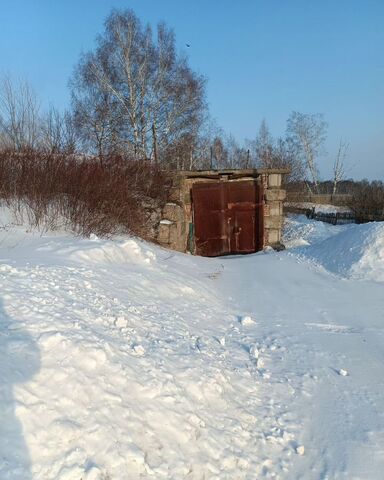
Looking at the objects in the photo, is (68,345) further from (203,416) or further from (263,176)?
(263,176)

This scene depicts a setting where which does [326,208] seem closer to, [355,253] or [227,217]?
[227,217]

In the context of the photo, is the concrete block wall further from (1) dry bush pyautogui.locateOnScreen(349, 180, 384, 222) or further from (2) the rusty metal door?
(1) dry bush pyautogui.locateOnScreen(349, 180, 384, 222)

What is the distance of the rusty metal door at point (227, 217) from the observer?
12.2 m

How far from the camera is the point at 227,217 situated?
1236 centimetres

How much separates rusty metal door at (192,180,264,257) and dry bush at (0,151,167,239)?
3014 millimetres

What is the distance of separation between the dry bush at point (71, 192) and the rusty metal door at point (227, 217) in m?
3.01

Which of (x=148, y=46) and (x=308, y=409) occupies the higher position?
(x=148, y=46)

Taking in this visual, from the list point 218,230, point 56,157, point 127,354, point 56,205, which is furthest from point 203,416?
point 218,230

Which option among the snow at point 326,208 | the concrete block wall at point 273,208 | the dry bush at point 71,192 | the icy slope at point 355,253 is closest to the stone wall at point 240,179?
the concrete block wall at point 273,208

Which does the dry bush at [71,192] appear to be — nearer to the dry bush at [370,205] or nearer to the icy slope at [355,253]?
the icy slope at [355,253]

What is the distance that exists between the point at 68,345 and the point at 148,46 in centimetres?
2118

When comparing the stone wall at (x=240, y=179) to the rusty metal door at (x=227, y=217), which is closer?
the stone wall at (x=240, y=179)

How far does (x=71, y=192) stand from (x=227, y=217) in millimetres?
5723

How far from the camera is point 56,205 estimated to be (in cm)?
749
